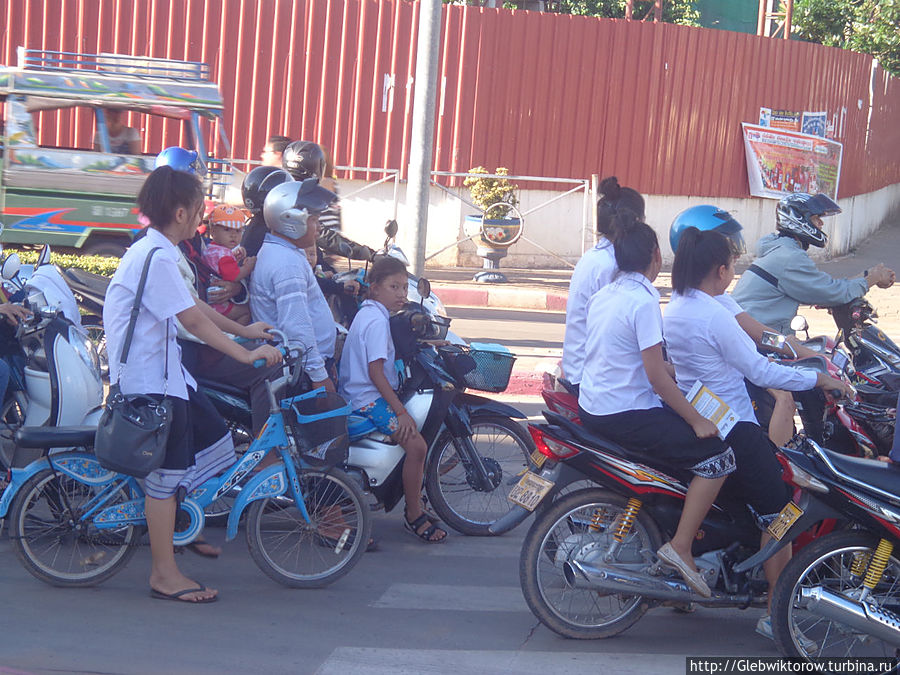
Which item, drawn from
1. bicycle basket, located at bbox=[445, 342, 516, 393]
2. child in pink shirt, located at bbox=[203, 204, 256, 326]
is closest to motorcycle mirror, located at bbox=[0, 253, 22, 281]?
child in pink shirt, located at bbox=[203, 204, 256, 326]

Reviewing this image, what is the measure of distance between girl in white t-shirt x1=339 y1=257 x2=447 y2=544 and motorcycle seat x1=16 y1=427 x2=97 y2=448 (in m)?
1.31

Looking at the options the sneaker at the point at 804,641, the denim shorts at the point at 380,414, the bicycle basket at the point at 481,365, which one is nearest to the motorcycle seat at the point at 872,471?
the sneaker at the point at 804,641

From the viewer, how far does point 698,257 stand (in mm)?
4242

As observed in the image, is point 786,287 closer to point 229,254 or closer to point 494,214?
point 229,254

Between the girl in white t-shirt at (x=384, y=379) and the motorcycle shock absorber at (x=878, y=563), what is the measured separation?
2.20 meters

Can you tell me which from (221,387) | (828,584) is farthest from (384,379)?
(828,584)

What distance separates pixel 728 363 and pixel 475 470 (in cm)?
169

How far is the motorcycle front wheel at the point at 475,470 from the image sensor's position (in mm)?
5480

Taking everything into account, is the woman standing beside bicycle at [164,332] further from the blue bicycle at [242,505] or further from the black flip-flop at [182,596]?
the blue bicycle at [242,505]

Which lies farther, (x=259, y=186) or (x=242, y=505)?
(x=259, y=186)

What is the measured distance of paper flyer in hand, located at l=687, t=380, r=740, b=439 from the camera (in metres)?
4.11

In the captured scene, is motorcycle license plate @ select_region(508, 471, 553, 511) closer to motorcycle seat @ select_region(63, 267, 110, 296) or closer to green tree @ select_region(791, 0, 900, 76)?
motorcycle seat @ select_region(63, 267, 110, 296)

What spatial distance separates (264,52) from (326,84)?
3.48ft

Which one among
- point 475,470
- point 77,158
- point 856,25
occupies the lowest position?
point 475,470
